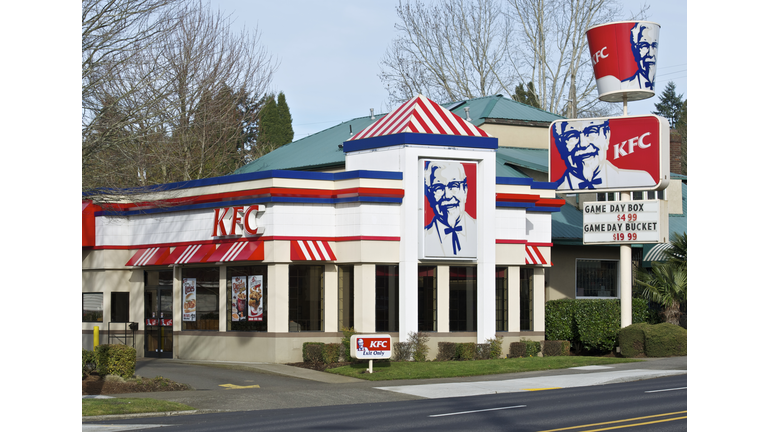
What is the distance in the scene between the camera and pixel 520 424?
14.7 metres

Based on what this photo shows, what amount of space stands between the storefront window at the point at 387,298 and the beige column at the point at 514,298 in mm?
4133

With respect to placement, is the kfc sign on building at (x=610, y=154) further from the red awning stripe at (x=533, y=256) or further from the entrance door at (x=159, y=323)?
the entrance door at (x=159, y=323)

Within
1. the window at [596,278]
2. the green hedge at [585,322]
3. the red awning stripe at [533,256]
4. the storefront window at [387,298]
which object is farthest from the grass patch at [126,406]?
the window at [596,278]

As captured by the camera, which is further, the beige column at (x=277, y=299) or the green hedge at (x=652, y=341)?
the green hedge at (x=652, y=341)

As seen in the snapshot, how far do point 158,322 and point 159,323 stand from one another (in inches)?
2.8

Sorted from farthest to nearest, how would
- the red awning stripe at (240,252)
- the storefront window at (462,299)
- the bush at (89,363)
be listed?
the storefront window at (462,299) < the red awning stripe at (240,252) < the bush at (89,363)

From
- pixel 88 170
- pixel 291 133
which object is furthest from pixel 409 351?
pixel 291 133

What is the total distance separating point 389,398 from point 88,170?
949 cm

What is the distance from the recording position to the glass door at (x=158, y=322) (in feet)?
98.4

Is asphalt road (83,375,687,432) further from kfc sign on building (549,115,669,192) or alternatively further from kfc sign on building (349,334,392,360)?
kfc sign on building (549,115,669,192)

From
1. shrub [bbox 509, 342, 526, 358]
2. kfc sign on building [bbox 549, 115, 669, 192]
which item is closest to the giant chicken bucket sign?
kfc sign on building [bbox 549, 115, 669, 192]

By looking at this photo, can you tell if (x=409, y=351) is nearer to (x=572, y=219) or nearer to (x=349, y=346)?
(x=349, y=346)

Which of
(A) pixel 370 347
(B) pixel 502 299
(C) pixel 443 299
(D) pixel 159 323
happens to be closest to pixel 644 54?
(B) pixel 502 299

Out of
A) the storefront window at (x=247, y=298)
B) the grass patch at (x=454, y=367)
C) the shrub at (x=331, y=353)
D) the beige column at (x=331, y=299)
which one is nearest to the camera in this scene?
the grass patch at (x=454, y=367)
